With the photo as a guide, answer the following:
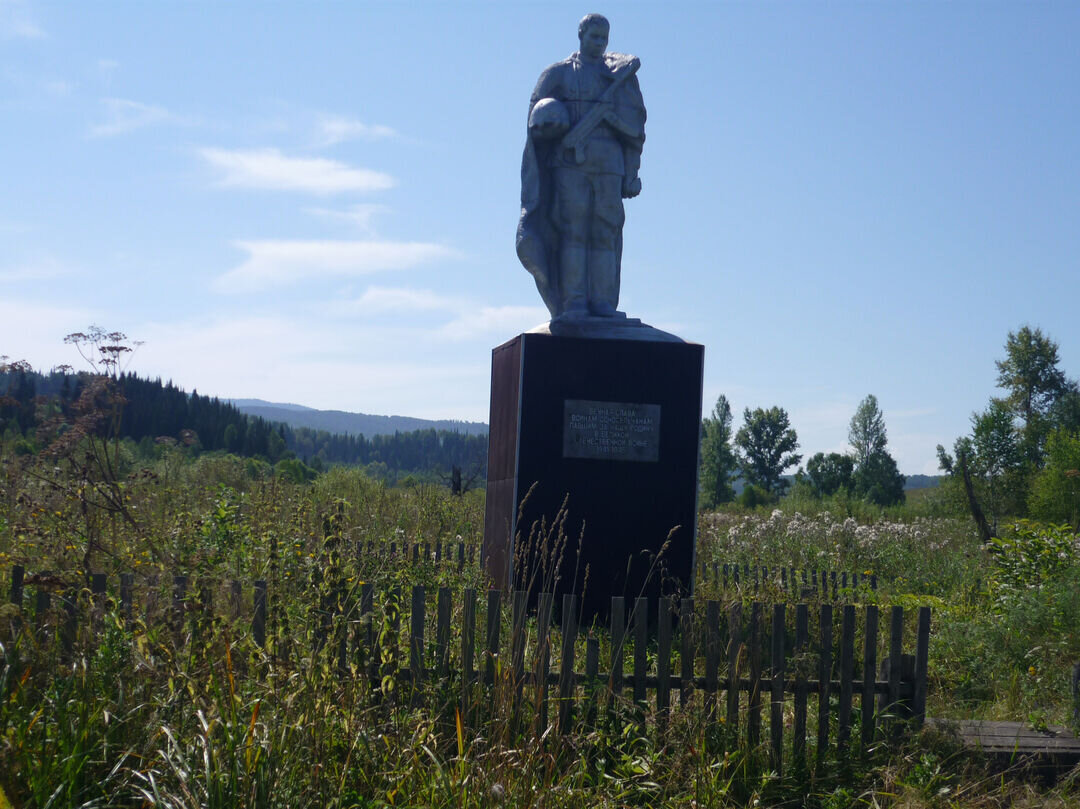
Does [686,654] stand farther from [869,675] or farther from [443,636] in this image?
[443,636]

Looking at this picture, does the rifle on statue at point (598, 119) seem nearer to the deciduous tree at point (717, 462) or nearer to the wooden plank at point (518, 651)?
the wooden plank at point (518, 651)

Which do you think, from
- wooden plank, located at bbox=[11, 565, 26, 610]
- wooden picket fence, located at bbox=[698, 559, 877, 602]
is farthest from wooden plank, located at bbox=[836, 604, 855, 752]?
wooden plank, located at bbox=[11, 565, 26, 610]

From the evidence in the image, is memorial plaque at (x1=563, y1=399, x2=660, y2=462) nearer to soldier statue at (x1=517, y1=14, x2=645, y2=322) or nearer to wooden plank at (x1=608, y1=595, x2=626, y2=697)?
soldier statue at (x1=517, y1=14, x2=645, y2=322)

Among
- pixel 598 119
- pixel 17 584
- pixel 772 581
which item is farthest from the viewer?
pixel 772 581

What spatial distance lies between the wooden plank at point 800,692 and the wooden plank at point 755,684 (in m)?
0.18

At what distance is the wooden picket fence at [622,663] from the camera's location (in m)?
4.39

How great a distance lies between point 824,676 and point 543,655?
1.49 meters

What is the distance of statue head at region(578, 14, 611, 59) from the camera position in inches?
320

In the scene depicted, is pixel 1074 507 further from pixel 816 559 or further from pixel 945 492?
pixel 816 559

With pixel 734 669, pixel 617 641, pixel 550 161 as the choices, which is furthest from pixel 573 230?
pixel 734 669

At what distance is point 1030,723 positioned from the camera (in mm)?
5168

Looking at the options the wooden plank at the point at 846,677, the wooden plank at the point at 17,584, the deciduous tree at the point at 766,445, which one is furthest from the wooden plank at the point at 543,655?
the deciduous tree at the point at 766,445

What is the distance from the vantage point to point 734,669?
4.65m

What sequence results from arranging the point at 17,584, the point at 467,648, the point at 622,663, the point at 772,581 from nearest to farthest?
1. the point at 467,648
2. the point at 622,663
3. the point at 17,584
4. the point at 772,581
